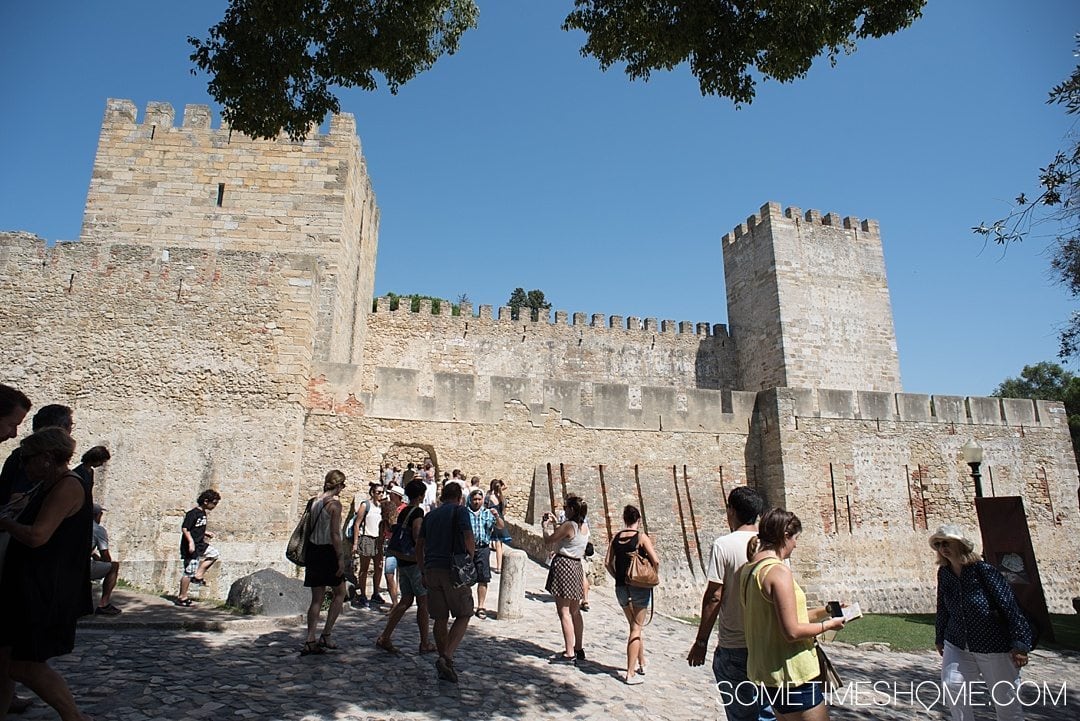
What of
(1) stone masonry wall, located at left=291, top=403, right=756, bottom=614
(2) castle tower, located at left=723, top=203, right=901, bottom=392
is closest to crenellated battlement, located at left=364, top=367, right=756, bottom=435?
(1) stone masonry wall, located at left=291, top=403, right=756, bottom=614

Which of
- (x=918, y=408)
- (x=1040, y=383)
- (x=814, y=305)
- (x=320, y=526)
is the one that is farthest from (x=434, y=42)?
(x=1040, y=383)

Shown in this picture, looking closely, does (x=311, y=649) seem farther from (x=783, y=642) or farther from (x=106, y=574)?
(x=783, y=642)

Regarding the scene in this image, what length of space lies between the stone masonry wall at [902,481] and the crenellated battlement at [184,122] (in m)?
12.0

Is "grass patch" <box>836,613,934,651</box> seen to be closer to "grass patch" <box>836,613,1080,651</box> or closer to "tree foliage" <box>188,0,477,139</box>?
"grass patch" <box>836,613,1080,651</box>

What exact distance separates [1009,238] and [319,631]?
29.0 ft

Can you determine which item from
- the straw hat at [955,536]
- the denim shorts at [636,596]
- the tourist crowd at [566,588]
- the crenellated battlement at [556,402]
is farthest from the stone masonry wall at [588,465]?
the straw hat at [955,536]

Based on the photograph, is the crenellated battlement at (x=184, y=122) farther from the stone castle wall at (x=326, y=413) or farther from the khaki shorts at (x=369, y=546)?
the khaki shorts at (x=369, y=546)

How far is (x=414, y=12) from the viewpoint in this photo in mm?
6855

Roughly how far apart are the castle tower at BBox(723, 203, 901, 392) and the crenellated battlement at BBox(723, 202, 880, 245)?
0.13 ft

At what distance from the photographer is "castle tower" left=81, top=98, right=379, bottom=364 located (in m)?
14.2

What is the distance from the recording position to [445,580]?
5.25m

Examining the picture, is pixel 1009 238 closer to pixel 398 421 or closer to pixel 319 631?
pixel 319 631

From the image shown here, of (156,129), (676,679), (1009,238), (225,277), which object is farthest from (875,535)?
(156,129)

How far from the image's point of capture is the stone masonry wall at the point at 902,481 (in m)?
14.7
